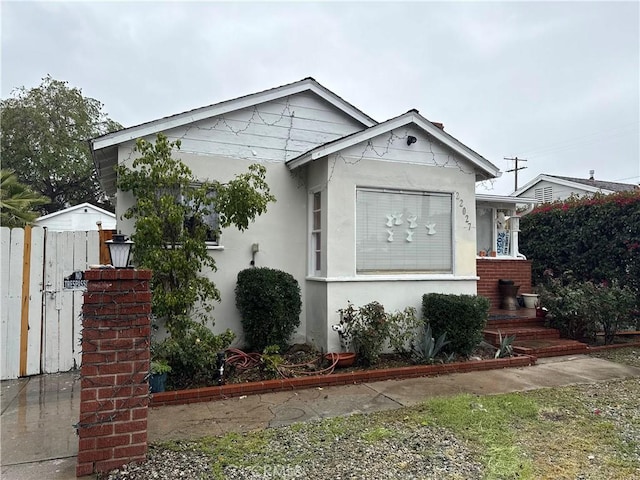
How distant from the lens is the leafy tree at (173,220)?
6.04 m

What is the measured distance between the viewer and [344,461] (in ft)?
11.9

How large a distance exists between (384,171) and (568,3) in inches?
217

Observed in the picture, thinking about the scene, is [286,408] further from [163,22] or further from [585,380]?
[163,22]

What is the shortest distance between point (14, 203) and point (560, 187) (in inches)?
903

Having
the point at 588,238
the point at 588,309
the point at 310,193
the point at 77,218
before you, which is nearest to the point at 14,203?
the point at 310,193

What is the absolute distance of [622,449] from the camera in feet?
12.7

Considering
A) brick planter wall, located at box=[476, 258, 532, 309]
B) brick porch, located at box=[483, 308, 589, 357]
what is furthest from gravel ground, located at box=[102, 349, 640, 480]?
brick planter wall, located at box=[476, 258, 532, 309]

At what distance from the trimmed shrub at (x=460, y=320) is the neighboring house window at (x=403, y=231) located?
0.88 metres

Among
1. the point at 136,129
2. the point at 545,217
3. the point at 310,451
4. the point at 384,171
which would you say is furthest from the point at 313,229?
the point at 545,217

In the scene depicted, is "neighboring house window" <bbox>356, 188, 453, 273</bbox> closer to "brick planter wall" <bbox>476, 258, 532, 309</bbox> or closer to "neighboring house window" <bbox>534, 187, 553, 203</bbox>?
"brick planter wall" <bbox>476, 258, 532, 309</bbox>

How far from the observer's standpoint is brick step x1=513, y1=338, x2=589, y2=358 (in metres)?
7.73

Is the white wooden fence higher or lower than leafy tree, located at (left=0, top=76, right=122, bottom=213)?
lower

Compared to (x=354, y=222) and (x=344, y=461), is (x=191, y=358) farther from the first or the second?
(x=354, y=222)

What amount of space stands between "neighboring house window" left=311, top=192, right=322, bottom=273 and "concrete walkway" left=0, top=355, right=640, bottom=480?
7.98ft
